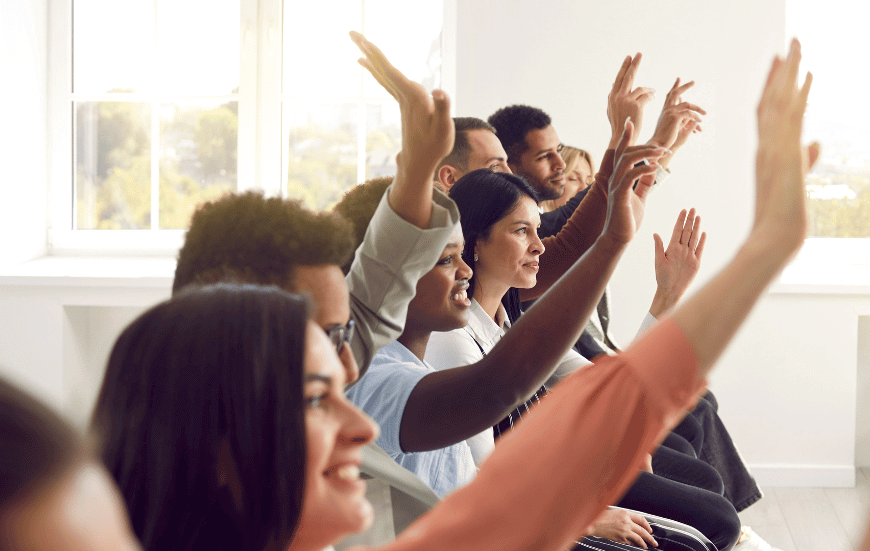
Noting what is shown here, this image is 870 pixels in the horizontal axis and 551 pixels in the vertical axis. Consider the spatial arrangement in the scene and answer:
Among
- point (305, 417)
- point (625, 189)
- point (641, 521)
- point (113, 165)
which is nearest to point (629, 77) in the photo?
point (625, 189)

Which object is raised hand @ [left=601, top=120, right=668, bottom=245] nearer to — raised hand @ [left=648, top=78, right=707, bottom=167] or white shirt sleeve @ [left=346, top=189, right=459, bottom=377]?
white shirt sleeve @ [left=346, top=189, right=459, bottom=377]

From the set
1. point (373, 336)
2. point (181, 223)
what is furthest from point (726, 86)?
point (373, 336)

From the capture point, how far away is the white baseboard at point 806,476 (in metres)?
3.38

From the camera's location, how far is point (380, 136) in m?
3.81

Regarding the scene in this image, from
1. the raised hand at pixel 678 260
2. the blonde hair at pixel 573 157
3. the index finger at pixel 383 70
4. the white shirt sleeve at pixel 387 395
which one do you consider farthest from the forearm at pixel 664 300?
the blonde hair at pixel 573 157

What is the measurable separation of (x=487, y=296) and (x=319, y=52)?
2.44 meters

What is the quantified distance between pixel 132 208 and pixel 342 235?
10.8 ft

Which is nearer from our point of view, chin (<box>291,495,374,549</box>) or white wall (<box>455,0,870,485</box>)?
chin (<box>291,495,374,549</box>)

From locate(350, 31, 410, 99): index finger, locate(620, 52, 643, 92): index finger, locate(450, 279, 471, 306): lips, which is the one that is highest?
locate(620, 52, 643, 92): index finger

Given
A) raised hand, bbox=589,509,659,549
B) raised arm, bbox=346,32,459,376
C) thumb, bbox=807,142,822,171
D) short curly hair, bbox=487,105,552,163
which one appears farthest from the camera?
short curly hair, bbox=487,105,552,163

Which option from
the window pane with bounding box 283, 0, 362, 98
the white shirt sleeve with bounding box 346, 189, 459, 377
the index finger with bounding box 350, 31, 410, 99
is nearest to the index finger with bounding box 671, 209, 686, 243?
the white shirt sleeve with bounding box 346, 189, 459, 377

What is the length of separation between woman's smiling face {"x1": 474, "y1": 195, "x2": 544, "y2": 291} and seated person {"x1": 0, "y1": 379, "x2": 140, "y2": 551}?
1442 millimetres

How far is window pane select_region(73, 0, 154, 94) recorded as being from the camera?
12.3 ft

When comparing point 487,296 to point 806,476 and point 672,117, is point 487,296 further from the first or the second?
point 806,476
